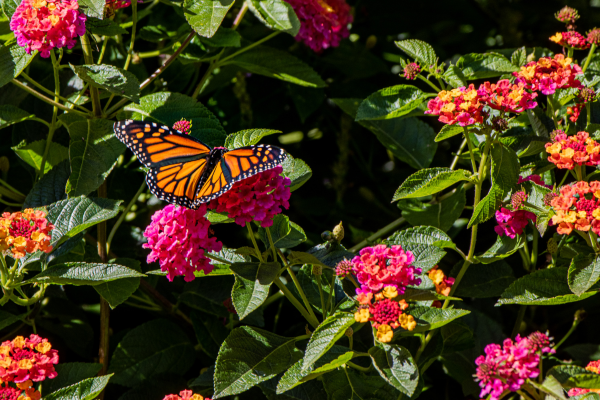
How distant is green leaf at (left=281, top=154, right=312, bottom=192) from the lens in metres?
1.73

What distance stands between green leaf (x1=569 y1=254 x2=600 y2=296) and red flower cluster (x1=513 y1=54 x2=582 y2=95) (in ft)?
1.64

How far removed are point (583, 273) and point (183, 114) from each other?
4.21 ft

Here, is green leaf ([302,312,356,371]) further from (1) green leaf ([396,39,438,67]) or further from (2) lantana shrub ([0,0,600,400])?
(1) green leaf ([396,39,438,67])

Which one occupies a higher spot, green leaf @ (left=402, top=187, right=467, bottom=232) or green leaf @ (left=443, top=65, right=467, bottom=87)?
green leaf @ (left=443, top=65, right=467, bottom=87)

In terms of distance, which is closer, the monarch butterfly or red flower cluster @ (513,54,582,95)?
the monarch butterfly

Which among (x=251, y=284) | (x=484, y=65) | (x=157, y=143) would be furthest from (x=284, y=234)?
(x=484, y=65)

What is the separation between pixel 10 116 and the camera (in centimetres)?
191

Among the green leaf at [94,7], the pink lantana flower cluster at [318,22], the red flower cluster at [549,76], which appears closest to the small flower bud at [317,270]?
the red flower cluster at [549,76]

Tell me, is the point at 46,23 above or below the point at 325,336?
above

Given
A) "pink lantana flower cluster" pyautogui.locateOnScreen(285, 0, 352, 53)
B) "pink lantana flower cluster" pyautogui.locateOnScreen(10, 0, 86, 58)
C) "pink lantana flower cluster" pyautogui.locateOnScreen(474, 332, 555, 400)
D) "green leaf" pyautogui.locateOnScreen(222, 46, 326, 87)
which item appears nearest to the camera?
"pink lantana flower cluster" pyautogui.locateOnScreen(474, 332, 555, 400)

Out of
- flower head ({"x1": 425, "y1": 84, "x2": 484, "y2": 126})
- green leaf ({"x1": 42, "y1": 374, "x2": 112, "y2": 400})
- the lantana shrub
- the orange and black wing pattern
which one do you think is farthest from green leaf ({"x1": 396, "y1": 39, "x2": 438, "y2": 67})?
green leaf ({"x1": 42, "y1": 374, "x2": 112, "y2": 400})

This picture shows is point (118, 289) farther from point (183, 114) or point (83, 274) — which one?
point (183, 114)

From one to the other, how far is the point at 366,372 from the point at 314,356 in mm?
346

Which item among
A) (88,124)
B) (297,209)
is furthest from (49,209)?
(297,209)
